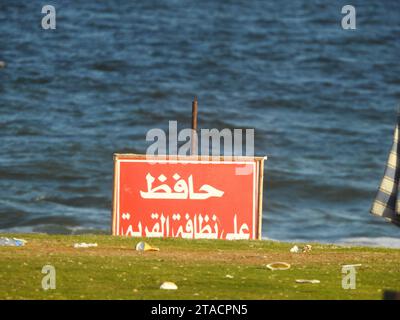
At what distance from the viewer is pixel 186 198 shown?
21469 millimetres

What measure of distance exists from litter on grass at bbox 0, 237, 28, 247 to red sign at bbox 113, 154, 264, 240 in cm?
285

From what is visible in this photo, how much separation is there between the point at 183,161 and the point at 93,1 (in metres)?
59.1

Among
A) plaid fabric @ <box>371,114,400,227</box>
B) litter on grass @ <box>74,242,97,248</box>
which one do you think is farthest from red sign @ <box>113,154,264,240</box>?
plaid fabric @ <box>371,114,400,227</box>

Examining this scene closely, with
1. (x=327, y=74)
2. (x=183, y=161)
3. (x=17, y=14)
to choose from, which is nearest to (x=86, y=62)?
(x=17, y=14)

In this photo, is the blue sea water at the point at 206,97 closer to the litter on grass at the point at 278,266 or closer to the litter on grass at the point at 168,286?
the litter on grass at the point at 278,266

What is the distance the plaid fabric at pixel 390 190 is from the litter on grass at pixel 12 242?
6.37 metres

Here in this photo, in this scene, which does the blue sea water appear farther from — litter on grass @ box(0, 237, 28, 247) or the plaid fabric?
the plaid fabric

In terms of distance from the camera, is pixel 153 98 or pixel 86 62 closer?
pixel 153 98

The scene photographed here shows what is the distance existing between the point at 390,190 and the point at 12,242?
6718 millimetres

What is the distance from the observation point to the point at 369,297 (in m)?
14.0

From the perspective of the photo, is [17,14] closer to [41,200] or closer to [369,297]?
[41,200]

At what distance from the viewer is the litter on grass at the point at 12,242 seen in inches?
720

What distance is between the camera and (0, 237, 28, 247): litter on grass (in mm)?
18281

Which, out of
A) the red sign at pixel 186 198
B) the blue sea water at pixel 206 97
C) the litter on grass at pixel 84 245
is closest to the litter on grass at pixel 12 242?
the litter on grass at pixel 84 245
